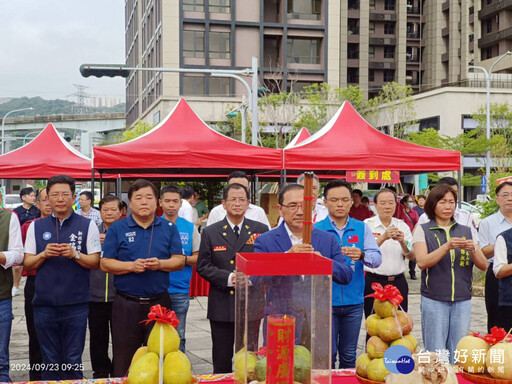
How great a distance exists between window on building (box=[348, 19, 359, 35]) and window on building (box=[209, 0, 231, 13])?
19.5m

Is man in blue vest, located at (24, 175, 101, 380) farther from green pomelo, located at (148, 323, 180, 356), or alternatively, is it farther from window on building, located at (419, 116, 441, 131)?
window on building, located at (419, 116, 441, 131)

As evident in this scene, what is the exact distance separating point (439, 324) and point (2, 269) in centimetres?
312

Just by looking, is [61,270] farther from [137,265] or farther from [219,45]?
[219,45]

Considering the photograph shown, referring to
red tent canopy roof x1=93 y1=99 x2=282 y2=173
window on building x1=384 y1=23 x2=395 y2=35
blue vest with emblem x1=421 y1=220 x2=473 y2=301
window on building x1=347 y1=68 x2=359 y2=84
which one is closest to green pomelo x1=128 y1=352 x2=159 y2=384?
blue vest with emblem x1=421 y1=220 x2=473 y2=301

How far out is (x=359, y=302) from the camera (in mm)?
4449

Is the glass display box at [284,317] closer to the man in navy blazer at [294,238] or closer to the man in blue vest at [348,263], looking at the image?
the man in navy blazer at [294,238]

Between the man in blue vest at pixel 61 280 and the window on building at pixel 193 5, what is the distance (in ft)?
131

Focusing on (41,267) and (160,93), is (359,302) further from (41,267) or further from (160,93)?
(160,93)

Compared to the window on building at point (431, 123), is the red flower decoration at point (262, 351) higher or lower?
lower

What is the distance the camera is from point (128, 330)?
382 cm

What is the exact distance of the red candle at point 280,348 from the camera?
6.26 feet

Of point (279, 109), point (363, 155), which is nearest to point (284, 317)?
point (363, 155)

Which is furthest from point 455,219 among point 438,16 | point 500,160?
point 438,16

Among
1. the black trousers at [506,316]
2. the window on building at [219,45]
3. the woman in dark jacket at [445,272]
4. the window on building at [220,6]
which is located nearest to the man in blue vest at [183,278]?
the woman in dark jacket at [445,272]
